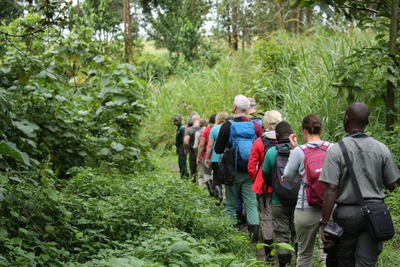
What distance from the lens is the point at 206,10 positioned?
3228cm

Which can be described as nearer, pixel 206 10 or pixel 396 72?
pixel 396 72

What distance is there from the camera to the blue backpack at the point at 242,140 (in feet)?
25.5

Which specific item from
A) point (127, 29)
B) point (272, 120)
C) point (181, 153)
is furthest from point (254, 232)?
point (127, 29)

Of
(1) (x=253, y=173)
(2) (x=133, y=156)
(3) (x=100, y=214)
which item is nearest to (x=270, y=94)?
(2) (x=133, y=156)

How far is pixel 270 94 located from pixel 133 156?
4.99 m

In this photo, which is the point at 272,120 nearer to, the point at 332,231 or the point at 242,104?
the point at 242,104

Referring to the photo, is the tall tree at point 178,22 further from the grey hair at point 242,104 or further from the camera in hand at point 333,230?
the camera in hand at point 333,230

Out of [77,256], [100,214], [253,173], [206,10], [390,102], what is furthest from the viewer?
[206,10]

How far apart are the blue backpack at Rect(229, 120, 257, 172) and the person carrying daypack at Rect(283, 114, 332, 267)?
2145mm

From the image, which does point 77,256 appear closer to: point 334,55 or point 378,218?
point 378,218

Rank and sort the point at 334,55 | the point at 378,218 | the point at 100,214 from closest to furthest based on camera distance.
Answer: the point at 378,218
the point at 100,214
the point at 334,55

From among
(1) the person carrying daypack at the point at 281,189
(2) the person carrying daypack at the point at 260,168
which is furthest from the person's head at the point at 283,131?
(2) the person carrying daypack at the point at 260,168

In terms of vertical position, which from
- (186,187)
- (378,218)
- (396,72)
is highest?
(396,72)

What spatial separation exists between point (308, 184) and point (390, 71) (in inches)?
141
